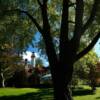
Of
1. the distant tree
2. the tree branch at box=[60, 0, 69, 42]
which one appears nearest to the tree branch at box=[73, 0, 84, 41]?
the distant tree

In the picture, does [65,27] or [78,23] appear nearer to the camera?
[78,23]

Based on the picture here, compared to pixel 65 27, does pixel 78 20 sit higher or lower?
higher

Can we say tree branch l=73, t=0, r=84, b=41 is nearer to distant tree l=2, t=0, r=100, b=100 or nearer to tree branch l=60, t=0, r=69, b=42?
distant tree l=2, t=0, r=100, b=100

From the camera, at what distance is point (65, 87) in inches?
751

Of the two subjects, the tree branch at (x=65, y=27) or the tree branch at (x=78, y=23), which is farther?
the tree branch at (x=65, y=27)

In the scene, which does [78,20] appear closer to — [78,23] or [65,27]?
[78,23]

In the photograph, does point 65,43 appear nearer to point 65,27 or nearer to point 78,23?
point 65,27

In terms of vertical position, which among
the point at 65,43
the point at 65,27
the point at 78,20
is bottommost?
the point at 65,43

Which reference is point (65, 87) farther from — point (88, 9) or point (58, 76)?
point (88, 9)

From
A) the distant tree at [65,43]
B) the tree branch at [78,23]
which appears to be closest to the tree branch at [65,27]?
the distant tree at [65,43]

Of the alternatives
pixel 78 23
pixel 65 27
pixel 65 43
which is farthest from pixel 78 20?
pixel 65 43

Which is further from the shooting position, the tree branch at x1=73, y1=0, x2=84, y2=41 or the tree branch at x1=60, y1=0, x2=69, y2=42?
the tree branch at x1=60, y1=0, x2=69, y2=42

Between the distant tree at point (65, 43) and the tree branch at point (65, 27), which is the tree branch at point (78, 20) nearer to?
the distant tree at point (65, 43)

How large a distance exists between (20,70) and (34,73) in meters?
5.68
